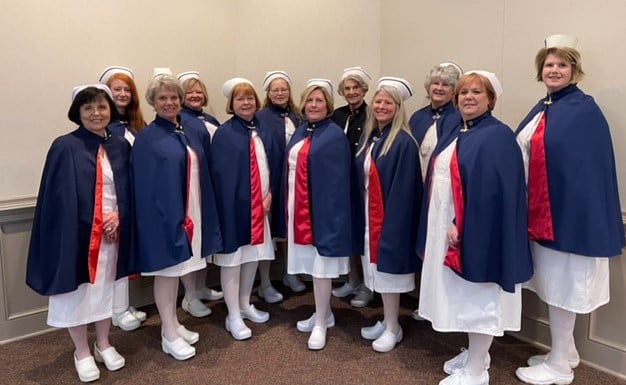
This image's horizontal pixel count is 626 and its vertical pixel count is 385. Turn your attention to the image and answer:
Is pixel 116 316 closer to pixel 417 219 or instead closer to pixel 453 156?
pixel 417 219

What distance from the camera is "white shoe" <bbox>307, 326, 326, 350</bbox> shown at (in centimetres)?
290

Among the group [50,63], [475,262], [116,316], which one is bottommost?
[116,316]

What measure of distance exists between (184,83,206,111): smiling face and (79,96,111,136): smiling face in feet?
3.37

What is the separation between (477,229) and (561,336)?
86 centimetres

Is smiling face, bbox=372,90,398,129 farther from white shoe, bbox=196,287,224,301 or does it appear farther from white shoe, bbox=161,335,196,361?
white shoe, bbox=196,287,224,301

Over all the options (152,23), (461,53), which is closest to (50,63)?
(152,23)

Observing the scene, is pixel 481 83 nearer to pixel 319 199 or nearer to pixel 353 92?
pixel 319 199

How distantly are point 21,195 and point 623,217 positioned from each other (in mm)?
3539

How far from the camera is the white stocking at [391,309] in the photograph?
112 inches

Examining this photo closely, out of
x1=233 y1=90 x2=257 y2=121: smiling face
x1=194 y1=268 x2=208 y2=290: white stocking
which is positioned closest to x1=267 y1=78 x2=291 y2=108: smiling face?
x1=233 y1=90 x2=257 y2=121: smiling face

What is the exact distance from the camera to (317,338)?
2922mm

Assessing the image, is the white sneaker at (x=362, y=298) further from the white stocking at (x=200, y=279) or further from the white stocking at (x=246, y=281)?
the white stocking at (x=200, y=279)

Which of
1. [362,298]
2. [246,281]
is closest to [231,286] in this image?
[246,281]

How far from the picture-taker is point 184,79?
11.5ft
